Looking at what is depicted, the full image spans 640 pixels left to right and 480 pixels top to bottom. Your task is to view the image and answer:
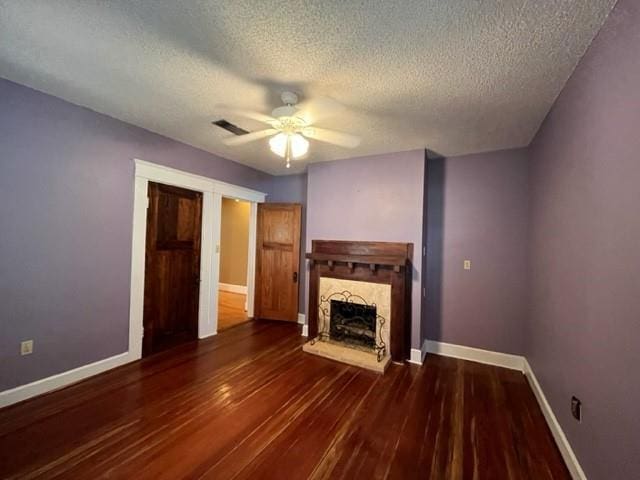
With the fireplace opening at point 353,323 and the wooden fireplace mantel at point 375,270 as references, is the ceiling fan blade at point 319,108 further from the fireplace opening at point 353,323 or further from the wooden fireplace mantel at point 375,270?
the fireplace opening at point 353,323

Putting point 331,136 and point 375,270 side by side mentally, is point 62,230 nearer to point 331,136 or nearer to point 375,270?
point 331,136

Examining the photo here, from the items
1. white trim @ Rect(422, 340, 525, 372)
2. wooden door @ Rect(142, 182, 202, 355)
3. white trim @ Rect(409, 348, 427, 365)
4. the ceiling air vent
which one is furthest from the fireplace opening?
the ceiling air vent

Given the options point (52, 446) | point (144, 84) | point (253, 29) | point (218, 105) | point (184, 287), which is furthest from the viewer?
point (184, 287)

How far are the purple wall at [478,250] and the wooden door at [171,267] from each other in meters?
3.20

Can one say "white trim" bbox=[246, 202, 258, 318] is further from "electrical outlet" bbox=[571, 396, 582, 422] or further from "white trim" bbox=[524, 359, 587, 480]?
"electrical outlet" bbox=[571, 396, 582, 422]

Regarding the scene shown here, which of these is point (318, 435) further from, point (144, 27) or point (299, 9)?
point (144, 27)

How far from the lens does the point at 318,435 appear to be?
1.99 m

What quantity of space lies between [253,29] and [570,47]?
1.86m

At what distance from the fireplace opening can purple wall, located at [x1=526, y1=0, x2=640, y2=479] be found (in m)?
1.79

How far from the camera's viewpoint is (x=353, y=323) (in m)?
3.69

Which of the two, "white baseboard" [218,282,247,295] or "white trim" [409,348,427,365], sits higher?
"white baseboard" [218,282,247,295]

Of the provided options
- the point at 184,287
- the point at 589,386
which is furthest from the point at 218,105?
the point at 589,386

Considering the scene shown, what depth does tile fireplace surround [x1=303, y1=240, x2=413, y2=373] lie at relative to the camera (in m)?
3.27

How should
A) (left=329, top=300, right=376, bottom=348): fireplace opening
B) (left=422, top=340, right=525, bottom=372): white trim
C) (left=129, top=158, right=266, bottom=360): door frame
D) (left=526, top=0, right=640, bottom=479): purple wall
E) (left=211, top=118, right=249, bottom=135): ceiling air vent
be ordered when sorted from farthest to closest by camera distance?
(left=329, top=300, right=376, bottom=348): fireplace opening < (left=422, top=340, right=525, bottom=372): white trim < (left=129, top=158, right=266, bottom=360): door frame < (left=211, top=118, right=249, bottom=135): ceiling air vent < (left=526, top=0, right=640, bottom=479): purple wall
